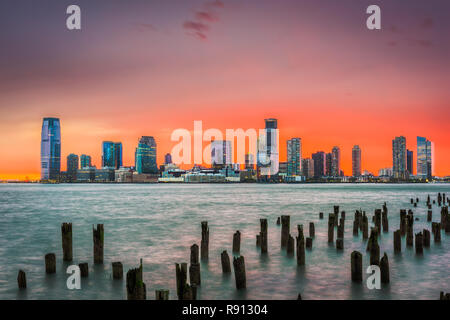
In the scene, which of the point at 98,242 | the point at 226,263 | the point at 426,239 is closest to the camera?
the point at 226,263

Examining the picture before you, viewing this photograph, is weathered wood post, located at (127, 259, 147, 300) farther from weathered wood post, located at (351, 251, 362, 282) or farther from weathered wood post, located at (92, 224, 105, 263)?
weathered wood post, located at (351, 251, 362, 282)

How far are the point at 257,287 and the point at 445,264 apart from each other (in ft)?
31.7

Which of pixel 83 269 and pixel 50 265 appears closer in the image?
pixel 83 269

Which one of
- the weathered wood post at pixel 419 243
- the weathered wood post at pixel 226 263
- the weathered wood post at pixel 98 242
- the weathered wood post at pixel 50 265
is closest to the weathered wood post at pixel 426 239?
the weathered wood post at pixel 419 243

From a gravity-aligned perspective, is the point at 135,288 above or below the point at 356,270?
above

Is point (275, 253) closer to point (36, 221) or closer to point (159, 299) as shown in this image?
point (159, 299)

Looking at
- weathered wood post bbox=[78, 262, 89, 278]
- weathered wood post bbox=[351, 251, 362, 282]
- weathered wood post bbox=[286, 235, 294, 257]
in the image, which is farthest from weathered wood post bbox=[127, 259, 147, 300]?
weathered wood post bbox=[286, 235, 294, 257]

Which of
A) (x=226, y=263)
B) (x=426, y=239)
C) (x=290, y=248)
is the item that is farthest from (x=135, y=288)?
(x=426, y=239)

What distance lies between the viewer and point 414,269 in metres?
17.5

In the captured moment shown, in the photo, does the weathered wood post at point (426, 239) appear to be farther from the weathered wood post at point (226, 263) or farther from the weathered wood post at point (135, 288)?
the weathered wood post at point (135, 288)

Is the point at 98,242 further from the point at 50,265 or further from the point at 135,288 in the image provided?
the point at 135,288
